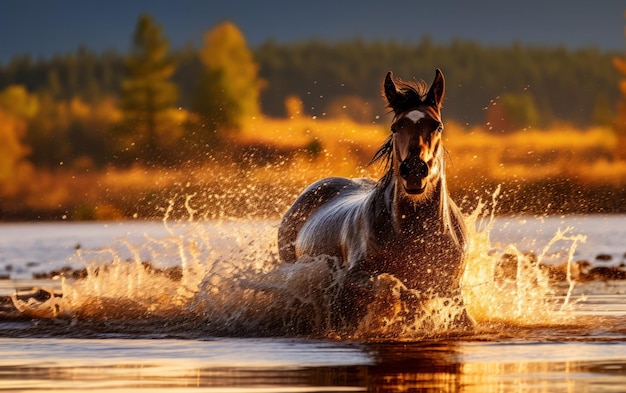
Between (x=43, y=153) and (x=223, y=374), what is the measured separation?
30733 millimetres

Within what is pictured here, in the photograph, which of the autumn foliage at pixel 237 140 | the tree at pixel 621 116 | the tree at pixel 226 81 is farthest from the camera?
the tree at pixel 226 81

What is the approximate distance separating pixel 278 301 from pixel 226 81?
33.9 m

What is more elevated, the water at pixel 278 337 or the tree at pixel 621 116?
the tree at pixel 621 116

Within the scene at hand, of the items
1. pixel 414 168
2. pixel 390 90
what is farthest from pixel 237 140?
pixel 414 168

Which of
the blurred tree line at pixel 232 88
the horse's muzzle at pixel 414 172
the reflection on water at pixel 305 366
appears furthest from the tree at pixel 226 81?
the reflection on water at pixel 305 366

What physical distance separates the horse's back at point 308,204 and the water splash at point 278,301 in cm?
20

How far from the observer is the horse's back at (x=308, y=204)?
14.2 m

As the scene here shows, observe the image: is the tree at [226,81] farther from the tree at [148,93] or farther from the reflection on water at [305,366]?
the reflection on water at [305,366]

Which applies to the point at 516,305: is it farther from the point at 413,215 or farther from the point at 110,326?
the point at 110,326

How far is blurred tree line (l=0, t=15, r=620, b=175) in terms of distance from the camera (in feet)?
125

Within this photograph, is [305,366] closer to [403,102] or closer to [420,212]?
[420,212]

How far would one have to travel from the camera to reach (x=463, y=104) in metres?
53.7

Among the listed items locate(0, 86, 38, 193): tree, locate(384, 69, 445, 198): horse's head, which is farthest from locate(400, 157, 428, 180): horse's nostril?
locate(0, 86, 38, 193): tree

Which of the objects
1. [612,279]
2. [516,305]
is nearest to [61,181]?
[612,279]
